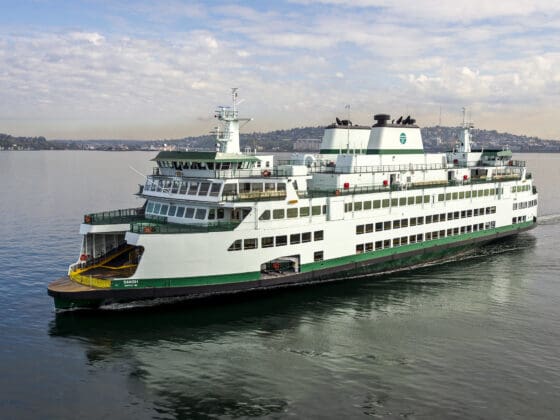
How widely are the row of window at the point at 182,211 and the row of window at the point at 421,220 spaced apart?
1016cm

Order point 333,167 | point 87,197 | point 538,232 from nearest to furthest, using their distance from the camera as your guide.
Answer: point 333,167
point 538,232
point 87,197

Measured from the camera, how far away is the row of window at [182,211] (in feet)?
96.4

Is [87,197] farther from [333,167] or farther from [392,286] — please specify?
[392,286]

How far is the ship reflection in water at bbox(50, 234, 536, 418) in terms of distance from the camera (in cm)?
1872

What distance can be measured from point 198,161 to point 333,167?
13692 mm

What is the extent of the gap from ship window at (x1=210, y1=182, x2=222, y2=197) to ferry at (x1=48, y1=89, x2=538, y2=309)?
0.06 meters

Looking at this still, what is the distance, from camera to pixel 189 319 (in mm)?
26312

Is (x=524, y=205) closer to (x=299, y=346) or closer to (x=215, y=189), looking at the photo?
(x=215, y=189)

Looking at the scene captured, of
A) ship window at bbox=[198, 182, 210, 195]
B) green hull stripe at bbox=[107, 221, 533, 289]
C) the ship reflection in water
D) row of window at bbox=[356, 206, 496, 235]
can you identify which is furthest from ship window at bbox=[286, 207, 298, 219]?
row of window at bbox=[356, 206, 496, 235]

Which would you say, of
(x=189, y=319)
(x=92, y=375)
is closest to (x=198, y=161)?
(x=189, y=319)

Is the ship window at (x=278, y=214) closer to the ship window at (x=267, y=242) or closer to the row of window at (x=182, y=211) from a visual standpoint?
the ship window at (x=267, y=242)

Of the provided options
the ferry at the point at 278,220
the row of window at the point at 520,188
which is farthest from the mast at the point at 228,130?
the row of window at the point at 520,188

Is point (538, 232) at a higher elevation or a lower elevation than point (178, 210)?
lower

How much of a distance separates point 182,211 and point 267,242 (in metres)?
5.66
